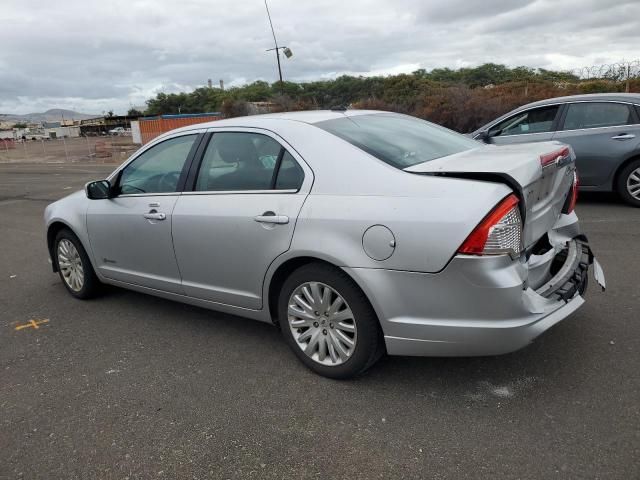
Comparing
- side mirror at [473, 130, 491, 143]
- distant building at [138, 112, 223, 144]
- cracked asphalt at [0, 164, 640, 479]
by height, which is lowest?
cracked asphalt at [0, 164, 640, 479]

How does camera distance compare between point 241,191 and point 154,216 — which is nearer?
point 241,191

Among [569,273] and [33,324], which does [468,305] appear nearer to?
[569,273]

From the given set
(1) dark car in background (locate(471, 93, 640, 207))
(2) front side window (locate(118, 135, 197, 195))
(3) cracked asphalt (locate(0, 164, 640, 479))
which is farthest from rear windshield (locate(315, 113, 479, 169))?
(1) dark car in background (locate(471, 93, 640, 207))

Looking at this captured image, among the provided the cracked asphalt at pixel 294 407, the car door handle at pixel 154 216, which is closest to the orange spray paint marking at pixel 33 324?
the cracked asphalt at pixel 294 407

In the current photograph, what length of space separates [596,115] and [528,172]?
5.75 meters

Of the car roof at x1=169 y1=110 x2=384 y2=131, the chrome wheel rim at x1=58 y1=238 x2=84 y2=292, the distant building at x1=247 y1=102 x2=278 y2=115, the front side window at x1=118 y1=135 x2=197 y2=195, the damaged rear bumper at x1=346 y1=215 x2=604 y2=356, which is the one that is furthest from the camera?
the distant building at x1=247 y1=102 x2=278 y2=115

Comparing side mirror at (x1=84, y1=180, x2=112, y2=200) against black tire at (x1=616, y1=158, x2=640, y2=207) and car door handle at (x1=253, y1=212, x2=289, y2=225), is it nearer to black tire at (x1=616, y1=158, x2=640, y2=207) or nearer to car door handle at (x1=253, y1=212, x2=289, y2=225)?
car door handle at (x1=253, y1=212, x2=289, y2=225)

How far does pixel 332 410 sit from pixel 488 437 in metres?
0.84

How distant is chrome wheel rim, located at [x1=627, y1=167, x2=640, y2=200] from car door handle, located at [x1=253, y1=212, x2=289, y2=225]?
6.10 metres

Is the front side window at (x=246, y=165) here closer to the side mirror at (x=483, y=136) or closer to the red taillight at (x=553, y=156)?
the red taillight at (x=553, y=156)

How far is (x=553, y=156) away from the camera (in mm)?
3287

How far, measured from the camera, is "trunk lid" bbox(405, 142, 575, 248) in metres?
2.91

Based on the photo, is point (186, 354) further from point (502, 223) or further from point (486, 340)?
point (502, 223)

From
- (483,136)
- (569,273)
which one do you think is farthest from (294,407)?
(483,136)
